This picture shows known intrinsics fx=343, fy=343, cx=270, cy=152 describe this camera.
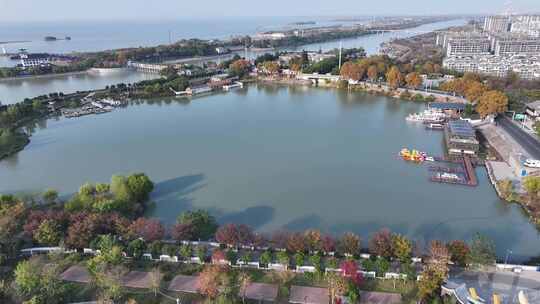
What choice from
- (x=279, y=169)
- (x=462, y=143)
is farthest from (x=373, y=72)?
(x=279, y=169)

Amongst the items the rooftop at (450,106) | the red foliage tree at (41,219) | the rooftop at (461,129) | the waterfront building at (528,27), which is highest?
the waterfront building at (528,27)

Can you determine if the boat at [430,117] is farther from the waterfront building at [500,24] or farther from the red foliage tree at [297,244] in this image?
the waterfront building at [500,24]

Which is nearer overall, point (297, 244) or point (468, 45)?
point (297, 244)

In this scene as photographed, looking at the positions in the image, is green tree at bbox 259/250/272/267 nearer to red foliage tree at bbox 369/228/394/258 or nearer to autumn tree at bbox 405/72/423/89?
red foliage tree at bbox 369/228/394/258

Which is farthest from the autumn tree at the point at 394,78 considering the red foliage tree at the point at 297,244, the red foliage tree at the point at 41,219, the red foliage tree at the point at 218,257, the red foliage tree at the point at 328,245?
the red foliage tree at the point at 41,219

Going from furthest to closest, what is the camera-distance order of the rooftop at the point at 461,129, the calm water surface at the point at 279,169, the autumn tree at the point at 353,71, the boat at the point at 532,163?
the autumn tree at the point at 353,71 < the rooftop at the point at 461,129 < the boat at the point at 532,163 < the calm water surface at the point at 279,169

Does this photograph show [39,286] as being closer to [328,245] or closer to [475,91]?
[328,245]

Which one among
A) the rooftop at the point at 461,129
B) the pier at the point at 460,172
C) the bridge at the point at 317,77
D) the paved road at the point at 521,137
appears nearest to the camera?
the pier at the point at 460,172
